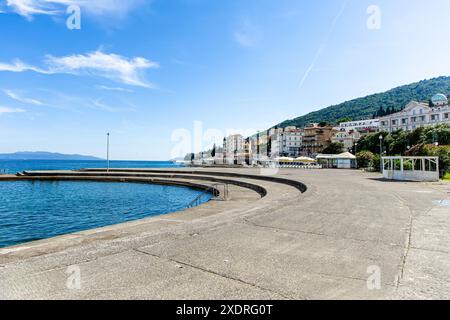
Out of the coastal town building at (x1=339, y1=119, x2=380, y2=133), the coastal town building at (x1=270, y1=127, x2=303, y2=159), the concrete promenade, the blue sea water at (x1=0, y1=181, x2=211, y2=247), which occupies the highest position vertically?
the coastal town building at (x1=339, y1=119, x2=380, y2=133)

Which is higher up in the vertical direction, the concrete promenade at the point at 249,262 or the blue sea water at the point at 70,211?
the concrete promenade at the point at 249,262

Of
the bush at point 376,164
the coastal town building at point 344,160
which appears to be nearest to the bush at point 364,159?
the coastal town building at point 344,160

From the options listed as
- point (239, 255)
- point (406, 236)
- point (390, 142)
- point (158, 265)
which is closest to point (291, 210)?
point (406, 236)

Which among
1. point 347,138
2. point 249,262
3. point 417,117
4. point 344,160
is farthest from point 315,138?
point 249,262

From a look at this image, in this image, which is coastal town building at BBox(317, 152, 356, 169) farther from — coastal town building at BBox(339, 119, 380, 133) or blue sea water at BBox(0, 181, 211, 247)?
coastal town building at BBox(339, 119, 380, 133)

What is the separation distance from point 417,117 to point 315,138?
155ft

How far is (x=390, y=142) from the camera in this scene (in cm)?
7531

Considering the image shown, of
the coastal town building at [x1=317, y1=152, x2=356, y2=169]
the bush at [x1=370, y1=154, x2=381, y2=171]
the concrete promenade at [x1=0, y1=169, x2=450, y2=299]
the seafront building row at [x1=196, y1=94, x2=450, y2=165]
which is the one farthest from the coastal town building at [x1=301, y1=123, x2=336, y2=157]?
the concrete promenade at [x1=0, y1=169, x2=450, y2=299]

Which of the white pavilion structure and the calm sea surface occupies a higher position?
the white pavilion structure

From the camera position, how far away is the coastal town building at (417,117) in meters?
83.4

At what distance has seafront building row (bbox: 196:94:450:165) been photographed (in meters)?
91.4

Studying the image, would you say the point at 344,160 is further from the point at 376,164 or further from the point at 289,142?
the point at 289,142

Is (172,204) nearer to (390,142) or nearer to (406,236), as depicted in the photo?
(406,236)

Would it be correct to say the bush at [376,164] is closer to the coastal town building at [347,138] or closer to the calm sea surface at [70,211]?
the calm sea surface at [70,211]
